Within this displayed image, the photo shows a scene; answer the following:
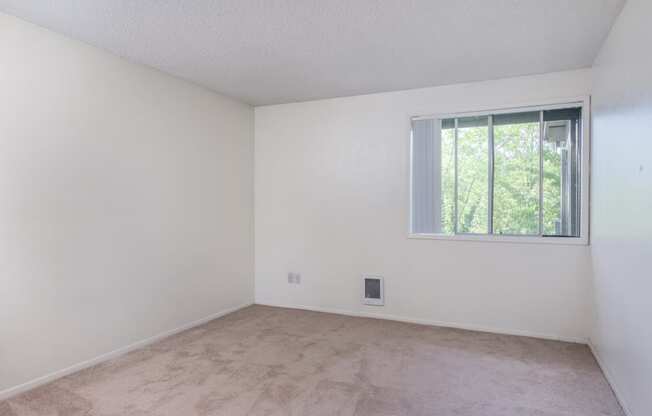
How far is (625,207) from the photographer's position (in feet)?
6.93

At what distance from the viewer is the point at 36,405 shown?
2150mm

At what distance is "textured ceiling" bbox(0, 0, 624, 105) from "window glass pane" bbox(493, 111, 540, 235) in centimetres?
47

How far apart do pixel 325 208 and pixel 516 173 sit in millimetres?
1905

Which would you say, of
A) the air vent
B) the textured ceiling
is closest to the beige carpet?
the air vent

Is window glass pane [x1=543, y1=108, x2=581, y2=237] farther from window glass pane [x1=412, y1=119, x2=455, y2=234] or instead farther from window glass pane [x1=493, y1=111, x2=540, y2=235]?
window glass pane [x1=412, y1=119, x2=455, y2=234]

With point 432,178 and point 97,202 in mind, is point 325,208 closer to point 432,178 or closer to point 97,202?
point 432,178

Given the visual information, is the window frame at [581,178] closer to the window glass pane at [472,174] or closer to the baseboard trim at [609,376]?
the window glass pane at [472,174]

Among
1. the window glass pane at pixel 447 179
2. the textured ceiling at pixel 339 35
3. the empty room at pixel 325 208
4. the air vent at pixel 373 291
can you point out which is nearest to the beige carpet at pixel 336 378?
the empty room at pixel 325 208

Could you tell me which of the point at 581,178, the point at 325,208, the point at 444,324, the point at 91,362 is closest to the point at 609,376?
the point at 444,324

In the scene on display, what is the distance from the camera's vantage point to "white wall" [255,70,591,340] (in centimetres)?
324

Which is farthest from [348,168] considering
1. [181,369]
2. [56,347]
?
[56,347]

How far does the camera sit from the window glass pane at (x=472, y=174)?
11.6 ft

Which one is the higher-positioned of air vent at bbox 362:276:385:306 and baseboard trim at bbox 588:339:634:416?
air vent at bbox 362:276:385:306

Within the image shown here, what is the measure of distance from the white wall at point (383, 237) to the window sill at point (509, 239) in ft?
0.15
